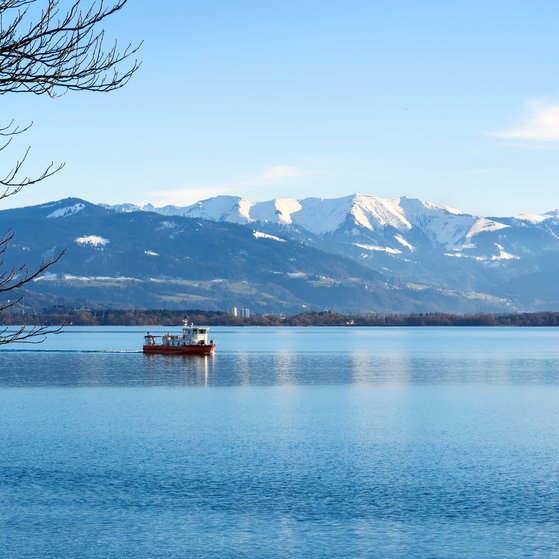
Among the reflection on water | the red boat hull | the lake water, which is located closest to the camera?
the lake water

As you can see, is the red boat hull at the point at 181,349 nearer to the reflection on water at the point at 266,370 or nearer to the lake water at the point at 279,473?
the reflection on water at the point at 266,370

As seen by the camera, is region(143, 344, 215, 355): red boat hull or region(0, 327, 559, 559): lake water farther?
region(143, 344, 215, 355): red boat hull

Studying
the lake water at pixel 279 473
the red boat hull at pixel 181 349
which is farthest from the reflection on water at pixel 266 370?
the lake water at pixel 279 473

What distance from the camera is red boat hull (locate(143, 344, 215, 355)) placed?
195000mm

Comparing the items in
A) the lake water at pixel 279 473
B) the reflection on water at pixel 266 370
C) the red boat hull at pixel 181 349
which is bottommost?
the lake water at pixel 279 473

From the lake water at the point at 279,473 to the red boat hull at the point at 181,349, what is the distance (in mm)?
83128

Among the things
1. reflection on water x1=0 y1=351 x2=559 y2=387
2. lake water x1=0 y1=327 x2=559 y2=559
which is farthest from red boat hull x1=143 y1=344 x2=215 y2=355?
lake water x1=0 y1=327 x2=559 y2=559

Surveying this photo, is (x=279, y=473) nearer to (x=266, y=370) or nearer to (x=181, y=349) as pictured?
(x=266, y=370)

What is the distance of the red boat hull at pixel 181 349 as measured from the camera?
195000mm

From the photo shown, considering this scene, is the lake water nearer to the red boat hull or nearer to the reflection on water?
the reflection on water

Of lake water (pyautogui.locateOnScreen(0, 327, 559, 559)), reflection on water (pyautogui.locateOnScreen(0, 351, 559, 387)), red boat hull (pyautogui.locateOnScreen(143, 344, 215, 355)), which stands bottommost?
lake water (pyautogui.locateOnScreen(0, 327, 559, 559))

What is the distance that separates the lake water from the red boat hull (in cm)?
8313

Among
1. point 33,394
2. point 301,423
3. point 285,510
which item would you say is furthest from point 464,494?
point 33,394

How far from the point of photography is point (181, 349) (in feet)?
656
